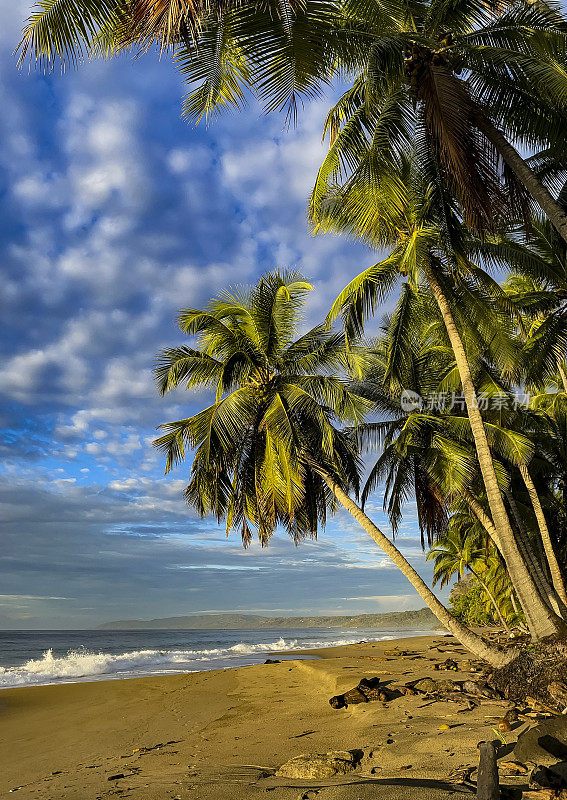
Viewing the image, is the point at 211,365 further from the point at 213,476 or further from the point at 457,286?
the point at 457,286

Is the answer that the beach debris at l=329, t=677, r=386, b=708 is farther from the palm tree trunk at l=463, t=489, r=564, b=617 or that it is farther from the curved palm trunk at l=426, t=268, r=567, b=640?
the palm tree trunk at l=463, t=489, r=564, b=617

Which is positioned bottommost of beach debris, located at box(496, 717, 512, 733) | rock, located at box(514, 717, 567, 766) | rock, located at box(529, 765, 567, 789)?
beach debris, located at box(496, 717, 512, 733)

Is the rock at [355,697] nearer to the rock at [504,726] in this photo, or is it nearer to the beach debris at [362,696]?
the beach debris at [362,696]

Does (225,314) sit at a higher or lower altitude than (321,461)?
higher

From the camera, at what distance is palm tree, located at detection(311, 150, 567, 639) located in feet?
35.0

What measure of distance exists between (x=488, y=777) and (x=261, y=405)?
11.8 meters

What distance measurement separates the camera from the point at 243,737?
8086 mm

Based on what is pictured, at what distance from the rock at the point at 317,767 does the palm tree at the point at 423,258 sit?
6.07 m

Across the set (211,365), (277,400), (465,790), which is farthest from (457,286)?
(465,790)

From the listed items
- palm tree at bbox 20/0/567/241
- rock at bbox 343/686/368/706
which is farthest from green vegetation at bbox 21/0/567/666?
rock at bbox 343/686/368/706

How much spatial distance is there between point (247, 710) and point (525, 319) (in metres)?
17.3

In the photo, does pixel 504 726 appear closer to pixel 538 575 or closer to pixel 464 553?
pixel 538 575

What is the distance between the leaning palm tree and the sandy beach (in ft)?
13.3

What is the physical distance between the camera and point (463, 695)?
8.91 meters
